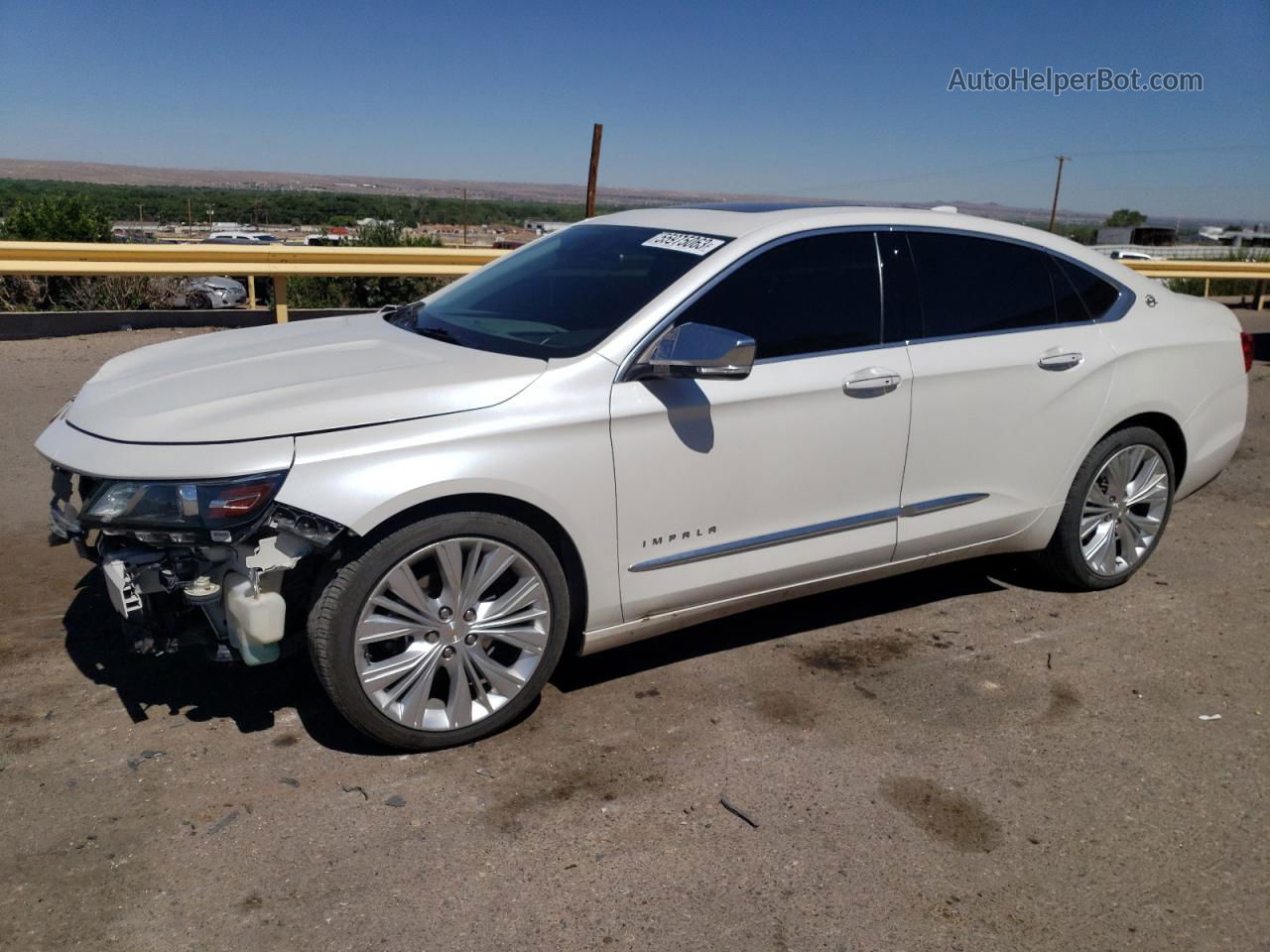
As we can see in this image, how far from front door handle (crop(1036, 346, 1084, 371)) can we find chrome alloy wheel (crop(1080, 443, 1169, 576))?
1.78 feet

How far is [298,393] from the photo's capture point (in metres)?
3.52

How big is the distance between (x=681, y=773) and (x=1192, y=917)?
1490mm

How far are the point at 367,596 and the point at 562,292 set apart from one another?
1.61 m

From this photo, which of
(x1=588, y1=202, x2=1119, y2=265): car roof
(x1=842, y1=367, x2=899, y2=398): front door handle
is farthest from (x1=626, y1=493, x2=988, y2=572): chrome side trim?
(x1=588, y1=202, x2=1119, y2=265): car roof

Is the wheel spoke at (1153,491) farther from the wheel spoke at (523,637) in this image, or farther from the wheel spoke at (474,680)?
the wheel spoke at (474,680)

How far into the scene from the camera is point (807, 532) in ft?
13.7

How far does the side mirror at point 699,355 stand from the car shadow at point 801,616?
1281mm

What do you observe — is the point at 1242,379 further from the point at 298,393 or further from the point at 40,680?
the point at 40,680

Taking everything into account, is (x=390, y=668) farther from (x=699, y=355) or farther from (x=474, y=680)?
(x=699, y=355)

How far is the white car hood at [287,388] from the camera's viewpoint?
3.40 meters

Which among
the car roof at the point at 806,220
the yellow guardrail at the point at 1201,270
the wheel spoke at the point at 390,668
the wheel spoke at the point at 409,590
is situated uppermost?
the car roof at the point at 806,220

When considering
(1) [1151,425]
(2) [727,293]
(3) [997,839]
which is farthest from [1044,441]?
(3) [997,839]

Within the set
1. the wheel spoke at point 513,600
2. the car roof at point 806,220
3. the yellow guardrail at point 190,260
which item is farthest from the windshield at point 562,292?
the yellow guardrail at point 190,260

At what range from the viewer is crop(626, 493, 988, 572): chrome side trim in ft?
12.8
